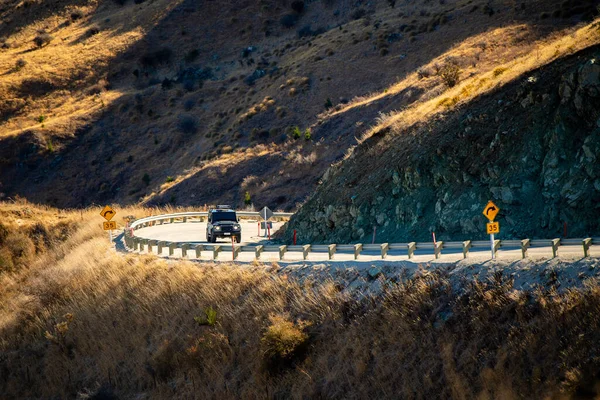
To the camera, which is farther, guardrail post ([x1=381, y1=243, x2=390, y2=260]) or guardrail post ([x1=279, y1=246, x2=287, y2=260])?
guardrail post ([x1=279, y1=246, x2=287, y2=260])

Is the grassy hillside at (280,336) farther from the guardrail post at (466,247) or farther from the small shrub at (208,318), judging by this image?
the guardrail post at (466,247)

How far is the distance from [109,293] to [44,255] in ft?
57.5

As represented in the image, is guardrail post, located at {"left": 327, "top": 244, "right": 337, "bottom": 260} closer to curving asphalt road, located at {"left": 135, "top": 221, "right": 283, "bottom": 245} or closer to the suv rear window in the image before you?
curving asphalt road, located at {"left": 135, "top": 221, "right": 283, "bottom": 245}

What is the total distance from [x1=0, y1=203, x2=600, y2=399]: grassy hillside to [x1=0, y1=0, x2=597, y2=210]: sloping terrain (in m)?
25.6

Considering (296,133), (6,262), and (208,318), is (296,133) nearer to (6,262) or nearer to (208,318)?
(6,262)

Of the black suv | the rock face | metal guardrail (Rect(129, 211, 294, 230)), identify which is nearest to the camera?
the rock face

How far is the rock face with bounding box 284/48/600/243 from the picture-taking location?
77.4 ft

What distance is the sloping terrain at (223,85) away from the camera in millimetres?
61219

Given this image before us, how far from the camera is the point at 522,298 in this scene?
16312 mm

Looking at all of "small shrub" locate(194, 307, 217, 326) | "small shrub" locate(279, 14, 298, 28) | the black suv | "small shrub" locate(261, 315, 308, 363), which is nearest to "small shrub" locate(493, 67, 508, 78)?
the black suv

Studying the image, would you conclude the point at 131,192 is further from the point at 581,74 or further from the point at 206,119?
the point at 581,74

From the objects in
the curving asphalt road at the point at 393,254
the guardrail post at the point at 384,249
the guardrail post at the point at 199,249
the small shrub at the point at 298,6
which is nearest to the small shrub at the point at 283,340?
the guardrail post at the point at 384,249

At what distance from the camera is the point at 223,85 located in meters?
87.6

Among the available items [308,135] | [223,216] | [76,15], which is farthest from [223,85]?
[223,216]
